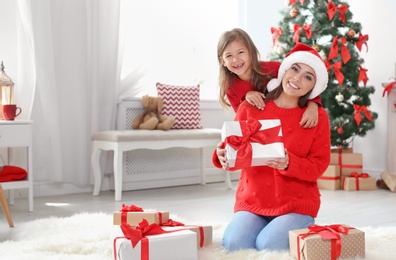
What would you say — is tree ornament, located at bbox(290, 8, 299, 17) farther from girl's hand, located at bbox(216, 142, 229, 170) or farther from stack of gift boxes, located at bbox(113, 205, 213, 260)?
stack of gift boxes, located at bbox(113, 205, 213, 260)

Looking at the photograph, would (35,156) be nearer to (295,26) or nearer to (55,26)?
(55,26)

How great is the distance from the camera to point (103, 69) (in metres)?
4.24

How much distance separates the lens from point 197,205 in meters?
3.57

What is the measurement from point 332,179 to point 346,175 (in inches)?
6.4

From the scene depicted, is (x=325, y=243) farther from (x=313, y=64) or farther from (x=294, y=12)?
(x=294, y=12)

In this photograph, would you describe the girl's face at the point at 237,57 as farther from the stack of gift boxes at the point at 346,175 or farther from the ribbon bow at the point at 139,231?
the stack of gift boxes at the point at 346,175

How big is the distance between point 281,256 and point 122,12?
311cm

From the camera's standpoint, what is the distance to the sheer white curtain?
385 centimetres

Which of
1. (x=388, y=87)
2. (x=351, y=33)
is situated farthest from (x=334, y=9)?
(x=388, y=87)

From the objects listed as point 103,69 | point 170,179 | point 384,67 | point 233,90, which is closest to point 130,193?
point 170,179

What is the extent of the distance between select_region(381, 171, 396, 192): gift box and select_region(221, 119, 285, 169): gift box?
267cm

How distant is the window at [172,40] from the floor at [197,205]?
98 cm

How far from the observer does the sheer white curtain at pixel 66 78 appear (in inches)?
152

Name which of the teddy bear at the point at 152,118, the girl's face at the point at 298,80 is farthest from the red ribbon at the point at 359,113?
the girl's face at the point at 298,80
